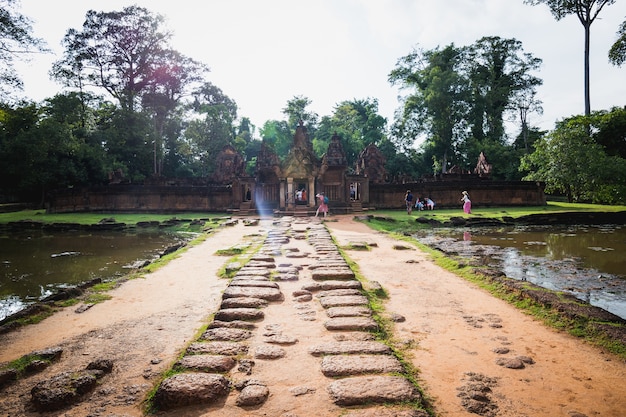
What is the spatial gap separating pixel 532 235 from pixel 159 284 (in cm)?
1239

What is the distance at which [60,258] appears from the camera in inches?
388

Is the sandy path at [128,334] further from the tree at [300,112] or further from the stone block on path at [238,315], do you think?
the tree at [300,112]

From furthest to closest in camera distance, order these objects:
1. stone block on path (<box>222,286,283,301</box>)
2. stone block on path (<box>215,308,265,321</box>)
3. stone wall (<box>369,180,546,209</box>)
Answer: stone wall (<box>369,180,546,209</box>) → stone block on path (<box>222,286,283,301</box>) → stone block on path (<box>215,308,265,321</box>)

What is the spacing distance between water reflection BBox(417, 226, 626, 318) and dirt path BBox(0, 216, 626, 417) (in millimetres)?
2034

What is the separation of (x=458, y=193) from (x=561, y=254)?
1346 cm

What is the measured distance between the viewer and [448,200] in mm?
22531

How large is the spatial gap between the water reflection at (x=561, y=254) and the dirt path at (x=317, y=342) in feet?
6.67

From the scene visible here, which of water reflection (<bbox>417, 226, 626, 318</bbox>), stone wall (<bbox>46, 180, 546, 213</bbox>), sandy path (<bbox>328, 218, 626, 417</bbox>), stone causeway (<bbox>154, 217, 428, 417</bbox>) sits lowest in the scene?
water reflection (<bbox>417, 226, 626, 318</bbox>)

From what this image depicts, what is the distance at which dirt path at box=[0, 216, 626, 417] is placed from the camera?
99.3 inches

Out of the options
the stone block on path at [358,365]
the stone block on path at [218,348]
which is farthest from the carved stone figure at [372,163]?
the stone block on path at [358,365]

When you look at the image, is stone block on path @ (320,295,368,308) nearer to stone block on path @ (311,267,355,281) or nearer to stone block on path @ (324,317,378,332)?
stone block on path @ (324,317,378,332)

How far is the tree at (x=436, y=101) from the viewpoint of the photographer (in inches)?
1385

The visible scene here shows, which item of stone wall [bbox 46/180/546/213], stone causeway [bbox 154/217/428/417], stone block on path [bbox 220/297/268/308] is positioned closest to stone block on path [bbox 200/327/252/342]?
stone causeway [bbox 154/217/428/417]

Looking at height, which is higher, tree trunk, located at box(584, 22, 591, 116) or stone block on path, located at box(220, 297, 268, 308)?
tree trunk, located at box(584, 22, 591, 116)
